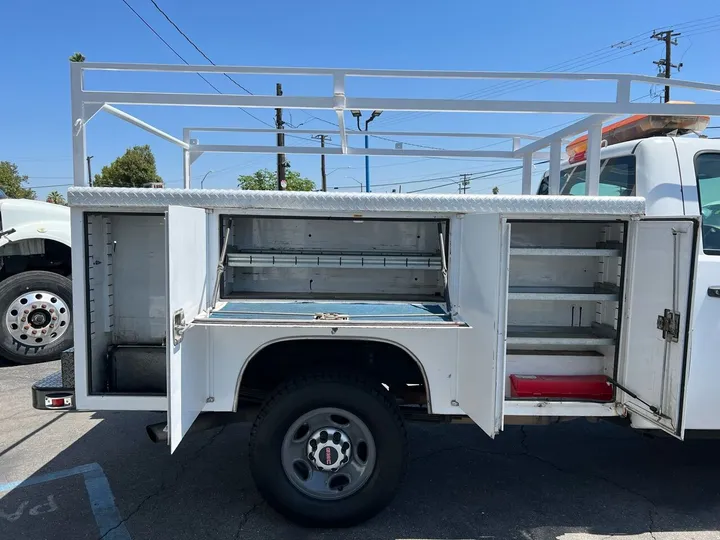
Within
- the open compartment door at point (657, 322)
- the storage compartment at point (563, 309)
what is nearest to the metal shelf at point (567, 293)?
the storage compartment at point (563, 309)

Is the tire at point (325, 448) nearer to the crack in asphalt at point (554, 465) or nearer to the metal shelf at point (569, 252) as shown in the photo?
the crack in asphalt at point (554, 465)

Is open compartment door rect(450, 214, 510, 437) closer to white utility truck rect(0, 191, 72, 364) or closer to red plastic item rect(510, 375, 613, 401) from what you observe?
red plastic item rect(510, 375, 613, 401)

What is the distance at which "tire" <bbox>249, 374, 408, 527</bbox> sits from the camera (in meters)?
2.88

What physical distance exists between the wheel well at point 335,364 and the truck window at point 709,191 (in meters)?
1.89

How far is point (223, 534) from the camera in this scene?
297cm

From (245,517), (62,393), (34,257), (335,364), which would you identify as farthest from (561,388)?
(34,257)

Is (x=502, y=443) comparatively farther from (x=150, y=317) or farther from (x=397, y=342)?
(x=150, y=317)

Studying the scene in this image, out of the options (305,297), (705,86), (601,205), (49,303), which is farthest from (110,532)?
(705,86)

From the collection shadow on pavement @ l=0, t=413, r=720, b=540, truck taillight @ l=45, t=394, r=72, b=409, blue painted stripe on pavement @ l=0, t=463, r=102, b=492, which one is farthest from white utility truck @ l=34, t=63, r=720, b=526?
blue painted stripe on pavement @ l=0, t=463, r=102, b=492

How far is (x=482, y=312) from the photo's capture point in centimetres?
273

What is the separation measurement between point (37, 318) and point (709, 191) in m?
6.65

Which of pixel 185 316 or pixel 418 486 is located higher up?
pixel 185 316

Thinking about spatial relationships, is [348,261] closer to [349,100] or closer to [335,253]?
[335,253]

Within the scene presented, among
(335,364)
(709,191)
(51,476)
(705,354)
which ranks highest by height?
(709,191)
